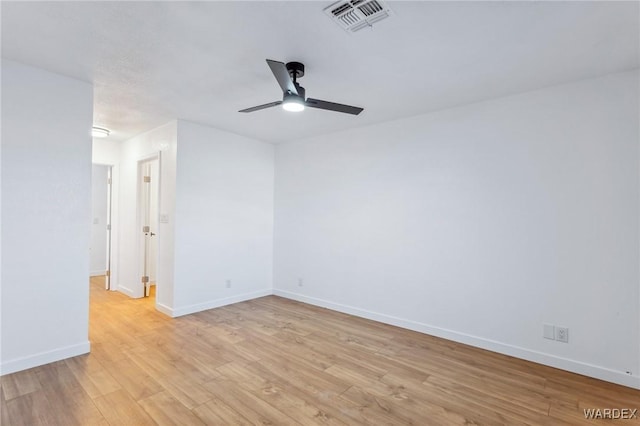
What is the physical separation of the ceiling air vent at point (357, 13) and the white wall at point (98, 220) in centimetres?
671

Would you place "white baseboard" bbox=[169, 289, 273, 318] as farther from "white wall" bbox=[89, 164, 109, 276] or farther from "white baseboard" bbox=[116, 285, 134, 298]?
"white wall" bbox=[89, 164, 109, 276]

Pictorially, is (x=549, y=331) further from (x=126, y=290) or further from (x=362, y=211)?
(x=126, y=290)

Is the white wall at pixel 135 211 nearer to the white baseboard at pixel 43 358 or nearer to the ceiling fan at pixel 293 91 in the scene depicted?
the white baseboard at pixel 43 358

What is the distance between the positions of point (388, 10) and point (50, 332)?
12.4ft

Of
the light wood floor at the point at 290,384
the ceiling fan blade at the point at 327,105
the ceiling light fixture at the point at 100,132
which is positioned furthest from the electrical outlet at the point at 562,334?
the ceiling light fixture at the point at 100,132

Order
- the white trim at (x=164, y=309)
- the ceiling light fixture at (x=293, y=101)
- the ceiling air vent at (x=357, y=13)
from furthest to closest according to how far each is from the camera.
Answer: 1. the white trim at (x=164, y=309)
2. the ceiling light fixture at (x=293, y=101)
3. the ceiling air vent at (x=357, y=13)

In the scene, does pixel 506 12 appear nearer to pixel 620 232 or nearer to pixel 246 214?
pixel 620 232

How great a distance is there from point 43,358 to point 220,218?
2.45 m

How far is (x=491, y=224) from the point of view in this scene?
10.7ft

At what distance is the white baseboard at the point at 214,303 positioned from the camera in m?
4.11

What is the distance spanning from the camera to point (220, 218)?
464 cm

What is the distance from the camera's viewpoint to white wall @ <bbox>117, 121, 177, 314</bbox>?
4191mm

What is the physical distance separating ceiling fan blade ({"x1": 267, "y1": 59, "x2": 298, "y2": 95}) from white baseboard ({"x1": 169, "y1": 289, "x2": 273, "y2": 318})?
3.26 metres

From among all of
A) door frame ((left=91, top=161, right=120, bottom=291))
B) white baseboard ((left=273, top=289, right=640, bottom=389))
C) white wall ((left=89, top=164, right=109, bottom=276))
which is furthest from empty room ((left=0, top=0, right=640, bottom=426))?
white wall ((left=89, top=164, right=109, bottom=276))
